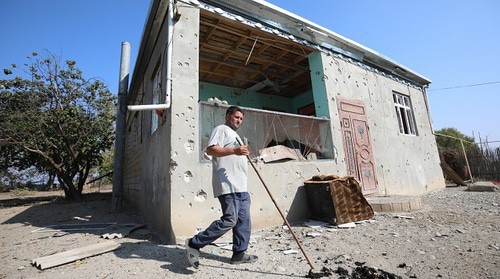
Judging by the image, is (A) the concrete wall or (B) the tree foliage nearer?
(A) the concrete wall

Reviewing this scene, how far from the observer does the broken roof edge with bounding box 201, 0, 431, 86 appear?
5.04 meters

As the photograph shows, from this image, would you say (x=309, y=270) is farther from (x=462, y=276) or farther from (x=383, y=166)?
(x=383, y=166)

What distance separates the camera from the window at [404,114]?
8359mm

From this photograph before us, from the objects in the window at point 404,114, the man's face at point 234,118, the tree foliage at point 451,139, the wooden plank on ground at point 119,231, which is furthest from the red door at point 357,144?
the tree foliage at point 451,139

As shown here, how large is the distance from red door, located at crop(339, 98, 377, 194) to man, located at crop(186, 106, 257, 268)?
400 cm

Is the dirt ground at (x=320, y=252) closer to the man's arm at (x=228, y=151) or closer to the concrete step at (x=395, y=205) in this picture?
the concrete step at (x=395, y=205)

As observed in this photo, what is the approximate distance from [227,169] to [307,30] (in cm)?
480

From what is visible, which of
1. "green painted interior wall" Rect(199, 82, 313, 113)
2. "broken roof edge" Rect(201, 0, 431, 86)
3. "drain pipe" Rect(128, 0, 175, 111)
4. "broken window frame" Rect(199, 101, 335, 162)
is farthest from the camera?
"green painted interior wall" Rect(199, 82, 313, 113)

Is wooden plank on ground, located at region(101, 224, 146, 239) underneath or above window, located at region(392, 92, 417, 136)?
underneath

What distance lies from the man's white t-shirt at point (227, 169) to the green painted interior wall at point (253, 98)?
5.78 meters

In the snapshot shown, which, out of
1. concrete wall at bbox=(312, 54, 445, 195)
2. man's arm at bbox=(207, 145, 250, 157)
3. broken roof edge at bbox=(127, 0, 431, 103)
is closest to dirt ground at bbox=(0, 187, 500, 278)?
man's arm at bbox=(207, 145, 250, 157)

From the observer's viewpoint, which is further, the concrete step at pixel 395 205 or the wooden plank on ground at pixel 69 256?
the concrete step at pixel 395 205

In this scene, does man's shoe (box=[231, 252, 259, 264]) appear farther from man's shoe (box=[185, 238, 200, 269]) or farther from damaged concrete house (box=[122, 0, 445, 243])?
damaged concrete house (box=[122, 0, 445, 243])

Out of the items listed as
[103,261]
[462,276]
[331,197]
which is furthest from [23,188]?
[462,276]
